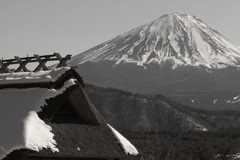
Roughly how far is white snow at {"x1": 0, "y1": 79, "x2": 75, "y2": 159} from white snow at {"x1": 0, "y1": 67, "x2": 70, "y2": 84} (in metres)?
0.37

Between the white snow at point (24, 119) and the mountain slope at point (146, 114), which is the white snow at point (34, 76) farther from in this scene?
the mountain slope at point (146, 114)

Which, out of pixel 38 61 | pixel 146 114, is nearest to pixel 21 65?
pixel 38 61

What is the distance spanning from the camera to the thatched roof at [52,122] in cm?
1859

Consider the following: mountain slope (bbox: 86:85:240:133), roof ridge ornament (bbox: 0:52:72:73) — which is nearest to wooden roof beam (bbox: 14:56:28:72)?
roof ridge ornament (bbox: 0:52:72:73)

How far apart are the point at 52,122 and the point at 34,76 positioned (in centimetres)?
204

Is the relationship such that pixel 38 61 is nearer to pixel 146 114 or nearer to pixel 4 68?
pixel 4 68

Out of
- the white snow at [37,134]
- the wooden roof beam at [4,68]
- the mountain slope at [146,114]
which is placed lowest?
the mountain slope at [146,114]

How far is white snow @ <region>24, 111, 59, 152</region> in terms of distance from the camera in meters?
18.5

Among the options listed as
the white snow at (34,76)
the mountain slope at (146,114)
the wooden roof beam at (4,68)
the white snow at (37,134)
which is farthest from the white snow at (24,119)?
the mountain slope at (146,114)

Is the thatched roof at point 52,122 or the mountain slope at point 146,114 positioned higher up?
the thatched roof at point 52,122

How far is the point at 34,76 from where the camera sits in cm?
2141

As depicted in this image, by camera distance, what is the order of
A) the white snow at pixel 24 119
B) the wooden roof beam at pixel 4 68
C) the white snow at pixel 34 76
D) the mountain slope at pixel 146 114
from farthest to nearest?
the mountain slope at pixel 146 114 < the wooden roof beam at pixel 4 68 < the white snow at pixel 34 76 < the white snow at pixel 24 119

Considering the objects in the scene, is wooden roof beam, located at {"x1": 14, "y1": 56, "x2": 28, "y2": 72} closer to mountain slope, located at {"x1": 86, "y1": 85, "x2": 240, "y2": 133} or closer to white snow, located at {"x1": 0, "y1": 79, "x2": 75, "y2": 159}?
white snow, located at {"x1": 0, "y1": 79, "x2": 75, "y2": 159}

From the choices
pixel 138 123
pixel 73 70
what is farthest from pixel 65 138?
pixel 138 123
